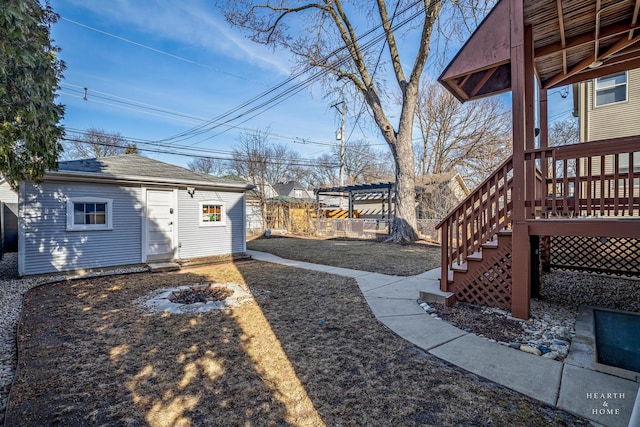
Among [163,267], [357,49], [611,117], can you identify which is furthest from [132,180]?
[611,117]

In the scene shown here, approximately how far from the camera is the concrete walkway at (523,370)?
6.14ft

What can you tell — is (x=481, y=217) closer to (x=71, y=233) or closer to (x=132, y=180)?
(x=132, y=180)

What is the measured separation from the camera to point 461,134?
20297mm

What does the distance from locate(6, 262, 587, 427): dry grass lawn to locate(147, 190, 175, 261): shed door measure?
3572 millimetres

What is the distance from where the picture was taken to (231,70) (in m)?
15.8

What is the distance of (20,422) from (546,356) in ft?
12.9

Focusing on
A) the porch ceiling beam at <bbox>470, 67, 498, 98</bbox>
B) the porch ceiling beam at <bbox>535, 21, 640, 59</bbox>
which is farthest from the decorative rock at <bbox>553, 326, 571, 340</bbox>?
the porch ceiling beam at <bbox>535, 21, 640, 59</bbox>

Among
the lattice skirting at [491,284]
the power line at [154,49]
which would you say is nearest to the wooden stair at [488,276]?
the lattice skirting at [491,284]

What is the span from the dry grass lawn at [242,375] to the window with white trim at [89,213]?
3.00m

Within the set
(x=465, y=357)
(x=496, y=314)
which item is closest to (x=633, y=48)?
(x=496, y=314)

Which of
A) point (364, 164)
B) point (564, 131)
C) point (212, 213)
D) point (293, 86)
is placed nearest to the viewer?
point (212, 213)

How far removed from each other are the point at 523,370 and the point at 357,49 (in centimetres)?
1213

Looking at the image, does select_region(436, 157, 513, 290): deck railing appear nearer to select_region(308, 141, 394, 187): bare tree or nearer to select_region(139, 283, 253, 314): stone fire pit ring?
select_region(139, 283, 253, 314): stone fire pit ring

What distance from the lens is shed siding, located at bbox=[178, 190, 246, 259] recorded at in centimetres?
810
